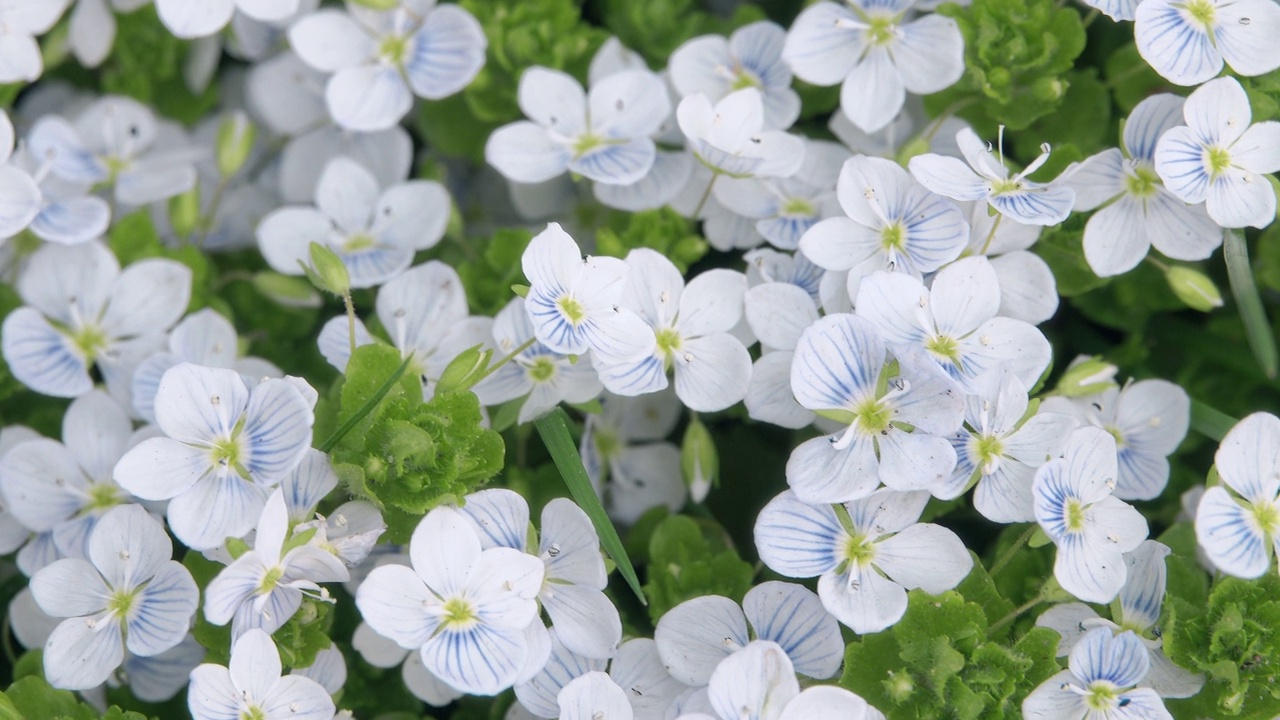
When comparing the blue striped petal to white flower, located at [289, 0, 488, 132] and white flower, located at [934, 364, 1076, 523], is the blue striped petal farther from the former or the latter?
white flower, located at [289, 0, 488, 132]

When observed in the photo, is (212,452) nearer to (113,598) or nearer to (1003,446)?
(113,598)

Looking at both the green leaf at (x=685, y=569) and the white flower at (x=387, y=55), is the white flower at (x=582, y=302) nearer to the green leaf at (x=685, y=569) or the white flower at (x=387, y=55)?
the green leaf at (x=685, y=569)

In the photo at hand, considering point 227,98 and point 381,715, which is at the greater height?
point 227,98

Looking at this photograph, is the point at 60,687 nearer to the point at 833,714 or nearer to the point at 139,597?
the point at 139,597

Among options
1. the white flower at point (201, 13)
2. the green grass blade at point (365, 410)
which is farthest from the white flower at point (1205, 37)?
the white flower at point (201, 13)

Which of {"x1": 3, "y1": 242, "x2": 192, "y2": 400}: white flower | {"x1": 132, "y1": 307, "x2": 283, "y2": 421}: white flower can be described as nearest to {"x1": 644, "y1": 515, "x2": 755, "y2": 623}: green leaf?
{"x1": 132, "y1": 307, "x2": 283, "y2": 421}: white flower

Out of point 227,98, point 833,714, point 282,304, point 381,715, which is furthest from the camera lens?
point 227,98

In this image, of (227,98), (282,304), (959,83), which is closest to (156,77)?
(227,98)
